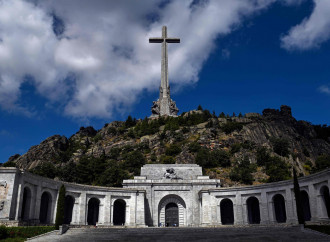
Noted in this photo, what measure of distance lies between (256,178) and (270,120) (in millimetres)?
40719

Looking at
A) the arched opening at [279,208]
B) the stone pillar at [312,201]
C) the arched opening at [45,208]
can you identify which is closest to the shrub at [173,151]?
the arched opening at [279,208]

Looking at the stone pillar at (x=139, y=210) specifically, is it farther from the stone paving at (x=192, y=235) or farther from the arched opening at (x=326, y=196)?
the arched opening at (x=326, y=196)

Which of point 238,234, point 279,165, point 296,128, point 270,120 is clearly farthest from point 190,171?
point 296,128

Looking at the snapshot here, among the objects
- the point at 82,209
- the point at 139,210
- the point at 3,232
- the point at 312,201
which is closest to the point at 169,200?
the point at 139,210

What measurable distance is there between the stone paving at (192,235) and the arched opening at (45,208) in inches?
347

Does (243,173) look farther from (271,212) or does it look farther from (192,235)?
(192,235)

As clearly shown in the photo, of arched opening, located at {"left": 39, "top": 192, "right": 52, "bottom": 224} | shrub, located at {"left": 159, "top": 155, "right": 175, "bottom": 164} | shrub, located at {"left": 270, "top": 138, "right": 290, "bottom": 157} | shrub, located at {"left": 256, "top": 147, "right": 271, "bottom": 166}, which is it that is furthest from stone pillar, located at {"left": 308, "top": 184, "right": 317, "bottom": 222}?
shrub, located at {"left": 270, "top": 138, "right": 290, "bottom": 157}

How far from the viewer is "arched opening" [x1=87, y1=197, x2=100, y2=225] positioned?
47.6 m

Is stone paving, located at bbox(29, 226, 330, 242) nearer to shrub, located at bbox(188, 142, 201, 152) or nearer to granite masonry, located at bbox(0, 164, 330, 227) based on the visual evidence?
granite masonry, located at bbox(0, 164, 330, 227)

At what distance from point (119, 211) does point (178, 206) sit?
920 cm

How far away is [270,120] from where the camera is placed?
10994 centimetres

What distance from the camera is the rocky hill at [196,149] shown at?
3012 inches

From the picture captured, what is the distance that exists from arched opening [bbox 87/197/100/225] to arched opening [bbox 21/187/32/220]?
34.5ft

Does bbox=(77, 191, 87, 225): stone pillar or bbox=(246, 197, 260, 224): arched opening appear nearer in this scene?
bbox=(77, 191, 87, 225): stone pillar
